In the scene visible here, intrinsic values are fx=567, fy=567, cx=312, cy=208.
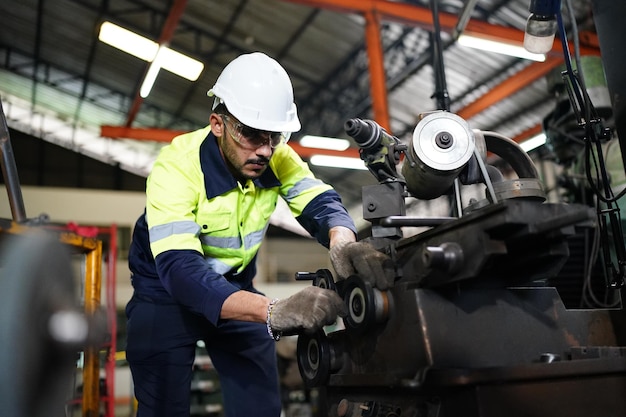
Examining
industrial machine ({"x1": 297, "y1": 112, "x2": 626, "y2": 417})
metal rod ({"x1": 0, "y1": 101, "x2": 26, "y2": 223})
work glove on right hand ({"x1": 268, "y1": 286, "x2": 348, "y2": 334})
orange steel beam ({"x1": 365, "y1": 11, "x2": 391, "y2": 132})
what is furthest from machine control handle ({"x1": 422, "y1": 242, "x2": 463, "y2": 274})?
orange steel beam ({"x1": 365, "y1": 11, "x2": 391, "y2": 132})

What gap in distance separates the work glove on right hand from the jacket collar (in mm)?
498

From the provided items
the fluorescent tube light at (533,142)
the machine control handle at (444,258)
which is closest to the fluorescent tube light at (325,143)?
the fluorescent tube light at (533,142)

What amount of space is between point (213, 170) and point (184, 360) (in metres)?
0.58

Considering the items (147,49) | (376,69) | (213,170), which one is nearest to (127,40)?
(147,49)

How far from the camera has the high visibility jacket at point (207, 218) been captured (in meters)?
1.39

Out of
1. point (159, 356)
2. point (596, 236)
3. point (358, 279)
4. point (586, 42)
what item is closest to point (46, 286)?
point (358, 279)

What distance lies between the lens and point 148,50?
239 inches

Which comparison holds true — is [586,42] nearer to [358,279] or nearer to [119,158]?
[358,279]

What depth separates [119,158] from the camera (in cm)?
1182

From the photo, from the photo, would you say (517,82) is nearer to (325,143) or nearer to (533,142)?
(533,142)

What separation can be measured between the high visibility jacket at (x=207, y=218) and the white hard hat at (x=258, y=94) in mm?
156

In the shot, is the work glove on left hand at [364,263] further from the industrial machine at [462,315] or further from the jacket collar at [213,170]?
the jacket collar at [213,170]

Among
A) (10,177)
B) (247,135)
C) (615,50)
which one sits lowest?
(10,177)

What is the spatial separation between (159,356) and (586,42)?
523cm
